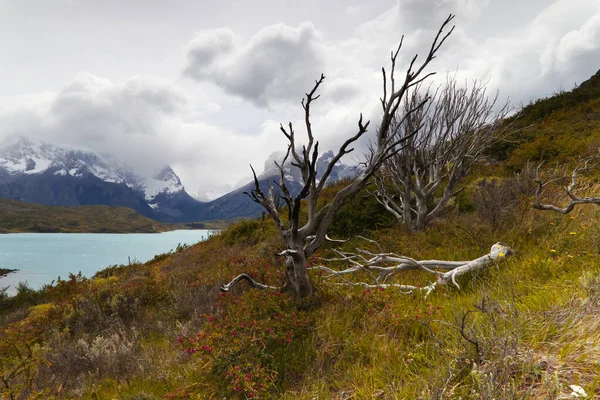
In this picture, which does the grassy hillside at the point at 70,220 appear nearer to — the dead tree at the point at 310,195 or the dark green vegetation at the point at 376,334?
the dark green vegetation at the point at 376,334

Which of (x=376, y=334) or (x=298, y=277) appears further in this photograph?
(x=298, y=277)

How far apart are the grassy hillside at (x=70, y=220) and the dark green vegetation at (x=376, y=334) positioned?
170m

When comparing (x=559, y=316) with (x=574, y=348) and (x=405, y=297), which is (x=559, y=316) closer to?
(x=574, y=348)

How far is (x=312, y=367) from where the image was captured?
292 centimetres

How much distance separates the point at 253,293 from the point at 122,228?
185 metres

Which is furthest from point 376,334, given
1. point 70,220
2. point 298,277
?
point 70,220

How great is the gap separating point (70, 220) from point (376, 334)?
7703 inches

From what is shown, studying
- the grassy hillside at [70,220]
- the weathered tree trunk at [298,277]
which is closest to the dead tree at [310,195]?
the weathered tree trunk at [298,277]

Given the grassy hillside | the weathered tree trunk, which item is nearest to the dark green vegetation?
the weathered tree trunk

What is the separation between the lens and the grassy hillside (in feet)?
443

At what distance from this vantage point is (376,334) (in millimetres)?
3135

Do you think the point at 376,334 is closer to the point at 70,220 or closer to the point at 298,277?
the point at 298,277

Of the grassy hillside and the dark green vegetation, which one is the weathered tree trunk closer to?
the dark green vegetation

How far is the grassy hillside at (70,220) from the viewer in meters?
135
